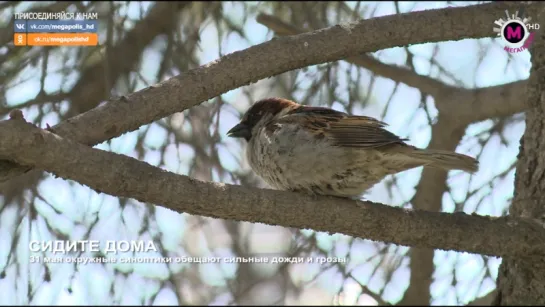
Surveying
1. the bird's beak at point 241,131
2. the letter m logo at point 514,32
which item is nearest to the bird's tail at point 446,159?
the letter m logo at point 514,32

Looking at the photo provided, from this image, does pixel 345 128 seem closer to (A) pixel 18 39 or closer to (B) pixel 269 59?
(B) pixel 269 59

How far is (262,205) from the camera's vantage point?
2.97 m

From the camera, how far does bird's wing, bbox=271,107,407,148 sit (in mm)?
3812

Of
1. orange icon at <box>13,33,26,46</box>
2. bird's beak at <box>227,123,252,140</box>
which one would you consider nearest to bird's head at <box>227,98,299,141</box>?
bird's beak at <box>227,123,252,140</box>

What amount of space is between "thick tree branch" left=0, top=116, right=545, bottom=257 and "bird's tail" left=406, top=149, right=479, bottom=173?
438 mm

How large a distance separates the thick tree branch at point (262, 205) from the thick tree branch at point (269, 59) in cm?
21

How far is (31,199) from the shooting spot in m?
4.28

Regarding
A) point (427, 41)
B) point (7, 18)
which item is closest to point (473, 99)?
point (427, 41)

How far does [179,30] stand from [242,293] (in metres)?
1.82

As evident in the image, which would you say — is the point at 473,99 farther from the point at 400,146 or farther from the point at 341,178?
the point at 341,178

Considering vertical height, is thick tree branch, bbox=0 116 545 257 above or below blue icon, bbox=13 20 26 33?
below

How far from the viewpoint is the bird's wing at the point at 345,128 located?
3.81 m

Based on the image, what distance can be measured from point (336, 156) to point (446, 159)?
54 cm

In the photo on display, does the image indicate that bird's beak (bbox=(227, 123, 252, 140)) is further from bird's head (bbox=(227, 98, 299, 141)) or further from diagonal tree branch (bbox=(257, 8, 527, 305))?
diagonal tree branch (bbox=(257, 8, 527, 305))
